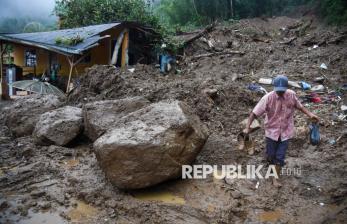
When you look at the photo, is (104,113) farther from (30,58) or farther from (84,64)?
(30,58)

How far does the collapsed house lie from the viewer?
14672mm

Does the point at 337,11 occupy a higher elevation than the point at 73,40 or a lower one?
higher

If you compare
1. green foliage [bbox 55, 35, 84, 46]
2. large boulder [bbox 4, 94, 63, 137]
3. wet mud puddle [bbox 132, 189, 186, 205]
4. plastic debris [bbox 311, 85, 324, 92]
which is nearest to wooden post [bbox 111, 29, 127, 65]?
green foliage [bbox 55, 35, 84, 46]

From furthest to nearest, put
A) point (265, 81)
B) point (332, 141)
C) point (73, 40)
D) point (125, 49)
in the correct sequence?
point (125, 49), point (73, 40), point (265, 81), point (332, 141)

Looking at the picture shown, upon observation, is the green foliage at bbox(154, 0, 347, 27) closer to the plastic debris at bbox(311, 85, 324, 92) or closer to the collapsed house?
the collapsed house

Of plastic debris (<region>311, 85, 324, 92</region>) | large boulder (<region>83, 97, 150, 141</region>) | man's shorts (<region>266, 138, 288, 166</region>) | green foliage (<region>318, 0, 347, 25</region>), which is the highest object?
green foliage (<region>318, 0, 347, 25</region>)

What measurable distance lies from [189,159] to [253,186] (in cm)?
104

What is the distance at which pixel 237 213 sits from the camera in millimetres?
4910

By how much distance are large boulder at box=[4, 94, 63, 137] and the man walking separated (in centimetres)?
549

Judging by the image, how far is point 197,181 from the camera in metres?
5.67

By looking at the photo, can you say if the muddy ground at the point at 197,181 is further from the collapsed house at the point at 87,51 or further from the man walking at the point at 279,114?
the collapsed house at the point at 87,51

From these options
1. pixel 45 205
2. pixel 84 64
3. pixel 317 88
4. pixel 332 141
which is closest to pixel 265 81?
pixel 317 88

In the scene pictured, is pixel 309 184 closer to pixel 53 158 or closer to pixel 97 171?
pixel 97 171

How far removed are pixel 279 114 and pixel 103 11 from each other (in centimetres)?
1866
